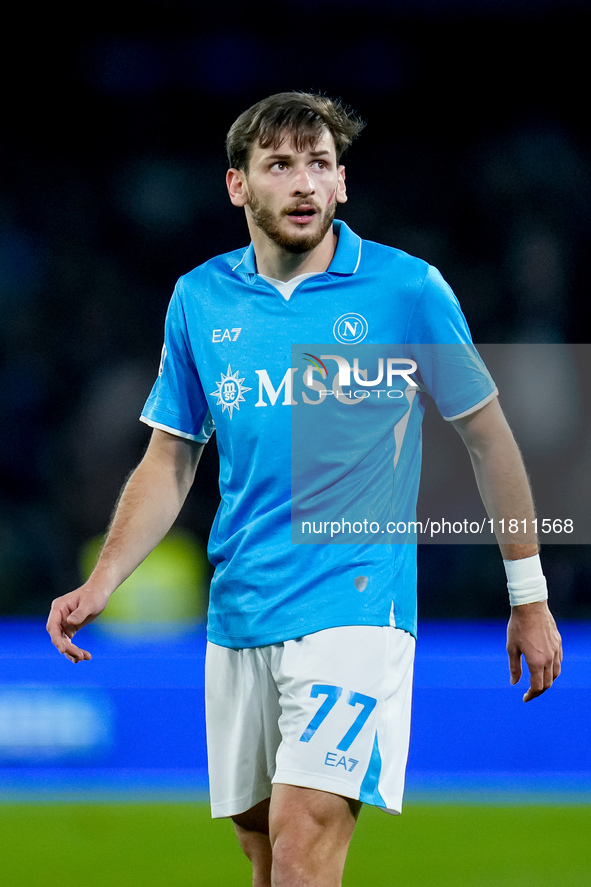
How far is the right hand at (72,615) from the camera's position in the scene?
215cm

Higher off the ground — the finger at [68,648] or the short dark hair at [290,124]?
the short dark hair at [290,124]

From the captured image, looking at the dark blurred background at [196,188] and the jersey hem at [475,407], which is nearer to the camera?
the jersey hem at [475,407]

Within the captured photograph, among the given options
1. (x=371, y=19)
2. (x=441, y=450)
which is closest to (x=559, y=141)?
(x=371, y=19)

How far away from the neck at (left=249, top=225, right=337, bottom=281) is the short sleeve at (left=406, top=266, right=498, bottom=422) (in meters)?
0.23

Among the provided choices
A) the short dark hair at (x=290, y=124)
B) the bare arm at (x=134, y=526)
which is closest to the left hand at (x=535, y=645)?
the bare arm at (x=134, y=526)

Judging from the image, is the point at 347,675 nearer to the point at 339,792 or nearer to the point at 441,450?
the point at 339,792

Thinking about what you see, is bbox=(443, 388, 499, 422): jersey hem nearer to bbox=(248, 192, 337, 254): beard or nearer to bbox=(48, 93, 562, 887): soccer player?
bbox=(48, 93, 562, 887): soccer player

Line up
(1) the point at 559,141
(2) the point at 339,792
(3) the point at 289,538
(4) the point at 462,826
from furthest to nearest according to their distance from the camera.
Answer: (1) the point at 559,141, (4) the point at 462,826, (3) the point at 289,538, (2) the point at 339,792

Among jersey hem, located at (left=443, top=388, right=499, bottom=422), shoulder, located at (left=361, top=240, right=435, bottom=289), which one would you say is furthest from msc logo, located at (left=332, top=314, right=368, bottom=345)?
jersey hem, located at (left=443, top=388, right=499, bottom=422)

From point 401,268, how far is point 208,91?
3.74 metres

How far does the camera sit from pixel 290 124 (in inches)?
90.7

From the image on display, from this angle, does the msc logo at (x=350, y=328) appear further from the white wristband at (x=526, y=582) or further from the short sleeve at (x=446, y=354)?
the white wristband at (x=526, y=582)

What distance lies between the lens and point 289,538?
2166 millimetres

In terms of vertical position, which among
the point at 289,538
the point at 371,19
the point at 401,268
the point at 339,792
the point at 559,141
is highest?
the point at 371,19
